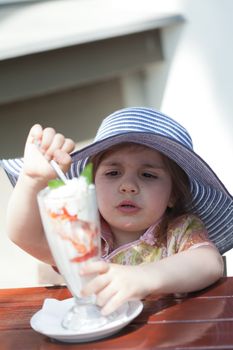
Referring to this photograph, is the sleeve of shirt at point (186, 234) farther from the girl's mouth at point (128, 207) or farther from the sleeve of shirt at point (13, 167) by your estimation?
the sleeve of shirt at point (13, 167)

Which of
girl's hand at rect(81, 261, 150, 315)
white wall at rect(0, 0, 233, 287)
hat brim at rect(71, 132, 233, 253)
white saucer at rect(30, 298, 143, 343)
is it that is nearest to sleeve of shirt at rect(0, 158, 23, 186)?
hat brim at rect(71, 132, 233, 253)

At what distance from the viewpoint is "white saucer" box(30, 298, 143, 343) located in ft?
4.23

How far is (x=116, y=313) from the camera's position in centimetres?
134

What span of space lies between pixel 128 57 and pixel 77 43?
306 millimetres

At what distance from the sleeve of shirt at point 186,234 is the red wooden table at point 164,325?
0.40 ft

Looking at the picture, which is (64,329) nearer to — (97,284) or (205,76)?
(97,284)

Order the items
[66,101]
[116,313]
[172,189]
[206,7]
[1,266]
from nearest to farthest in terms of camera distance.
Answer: [116,313]
[172,189]
[1,266]
[206,7]
[66,101]

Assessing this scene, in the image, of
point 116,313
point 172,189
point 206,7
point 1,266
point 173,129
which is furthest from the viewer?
point 206,7

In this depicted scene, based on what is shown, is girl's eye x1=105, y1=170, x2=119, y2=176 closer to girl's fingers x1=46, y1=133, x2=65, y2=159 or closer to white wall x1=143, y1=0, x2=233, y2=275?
girl's fingers x1=46, y1=133, x2=65, y2=159

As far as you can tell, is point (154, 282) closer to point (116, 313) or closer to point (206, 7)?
point (116, 313)

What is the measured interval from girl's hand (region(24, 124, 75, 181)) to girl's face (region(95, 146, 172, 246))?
257 millimetres

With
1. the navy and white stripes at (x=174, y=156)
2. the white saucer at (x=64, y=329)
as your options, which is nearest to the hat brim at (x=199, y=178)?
the navy and white stripes at (x=174, y=156)

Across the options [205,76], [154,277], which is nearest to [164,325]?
[154,277]

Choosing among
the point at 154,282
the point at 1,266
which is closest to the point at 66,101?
the point at 1,266
